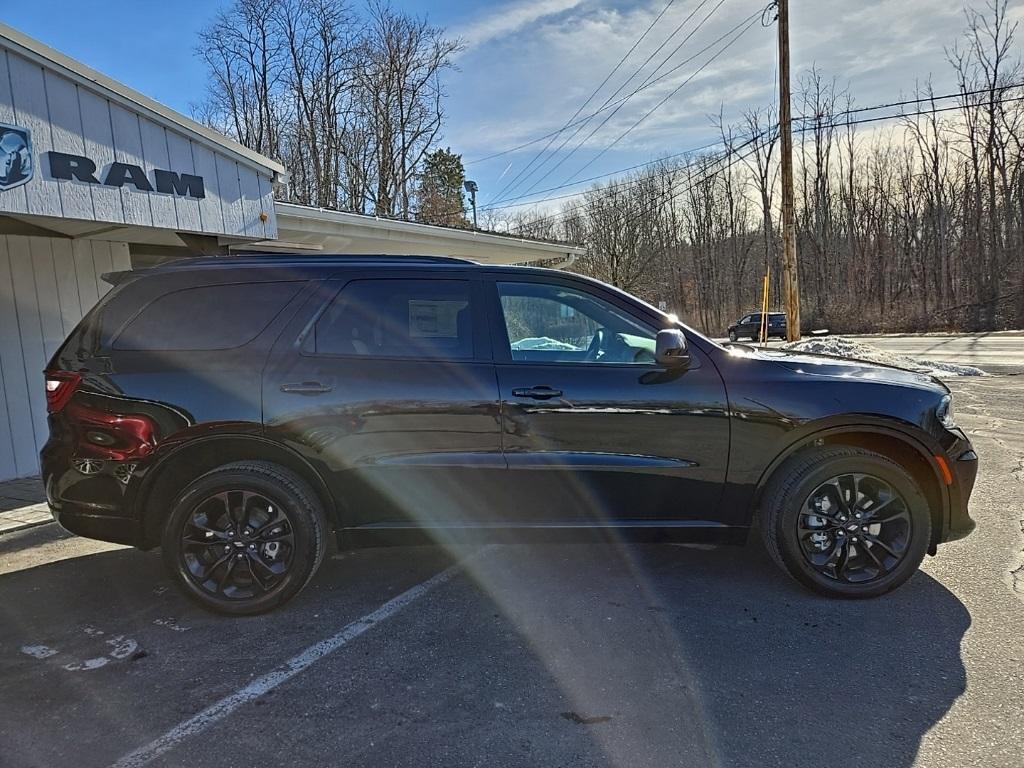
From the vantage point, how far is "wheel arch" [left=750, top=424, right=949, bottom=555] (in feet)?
11.1

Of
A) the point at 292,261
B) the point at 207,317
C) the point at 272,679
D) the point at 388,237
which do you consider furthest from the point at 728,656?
the point at 388,237

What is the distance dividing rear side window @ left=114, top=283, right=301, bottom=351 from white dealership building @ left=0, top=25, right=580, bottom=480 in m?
2.26

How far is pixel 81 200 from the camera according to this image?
202 inches

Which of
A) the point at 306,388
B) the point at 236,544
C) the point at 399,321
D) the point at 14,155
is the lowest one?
the point at 236,544

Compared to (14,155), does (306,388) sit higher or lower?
lower

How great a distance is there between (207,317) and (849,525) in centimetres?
374

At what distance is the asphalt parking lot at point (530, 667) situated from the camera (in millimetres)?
2369

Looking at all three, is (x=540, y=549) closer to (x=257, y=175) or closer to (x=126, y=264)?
(x=257, y=175)

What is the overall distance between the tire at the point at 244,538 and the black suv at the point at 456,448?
0.4 inches

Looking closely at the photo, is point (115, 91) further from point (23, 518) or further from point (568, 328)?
point (568, 328)

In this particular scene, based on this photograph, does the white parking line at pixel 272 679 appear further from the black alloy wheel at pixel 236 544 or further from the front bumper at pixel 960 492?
the front bumper at pixel 960 492

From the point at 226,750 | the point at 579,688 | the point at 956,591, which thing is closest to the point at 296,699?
the point at 226,750

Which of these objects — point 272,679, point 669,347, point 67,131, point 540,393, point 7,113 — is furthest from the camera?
point 67,131

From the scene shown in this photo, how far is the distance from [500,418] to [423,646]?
121 centimetres
